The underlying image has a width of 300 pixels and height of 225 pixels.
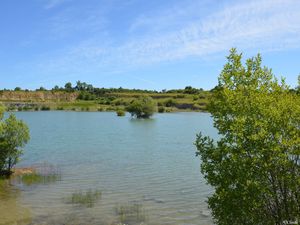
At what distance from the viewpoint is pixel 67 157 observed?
5012 cm

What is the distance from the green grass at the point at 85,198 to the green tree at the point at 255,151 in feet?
51.9

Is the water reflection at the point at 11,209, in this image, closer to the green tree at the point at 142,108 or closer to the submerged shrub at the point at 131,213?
the submerged shrub at the point at 131,213

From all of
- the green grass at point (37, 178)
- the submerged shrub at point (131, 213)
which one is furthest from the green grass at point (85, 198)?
the green grass at point (37, 178)

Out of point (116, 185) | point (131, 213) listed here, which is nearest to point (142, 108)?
point (116, 185)

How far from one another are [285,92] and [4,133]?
28.7 meters

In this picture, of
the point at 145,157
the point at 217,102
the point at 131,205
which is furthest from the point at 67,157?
the point at 217,102

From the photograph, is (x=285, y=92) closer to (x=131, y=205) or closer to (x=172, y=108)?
(x=131, y=205)

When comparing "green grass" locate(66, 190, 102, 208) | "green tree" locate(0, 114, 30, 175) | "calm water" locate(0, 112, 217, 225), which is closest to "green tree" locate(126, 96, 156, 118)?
"calm water" locate(0, 112, 217, 225)

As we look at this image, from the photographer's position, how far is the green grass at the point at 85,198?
27683 mm

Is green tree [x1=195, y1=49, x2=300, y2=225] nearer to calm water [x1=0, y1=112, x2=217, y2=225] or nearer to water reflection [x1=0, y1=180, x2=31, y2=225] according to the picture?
calm water [x1=0, y1=112, x2=217, y2=225]

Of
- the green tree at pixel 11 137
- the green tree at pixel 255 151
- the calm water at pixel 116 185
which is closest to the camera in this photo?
the green tree at pixel 255 151

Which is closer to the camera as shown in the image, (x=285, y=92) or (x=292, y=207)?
(x=292, y=207)

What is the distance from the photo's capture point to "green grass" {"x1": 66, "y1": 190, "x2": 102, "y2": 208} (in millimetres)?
27683

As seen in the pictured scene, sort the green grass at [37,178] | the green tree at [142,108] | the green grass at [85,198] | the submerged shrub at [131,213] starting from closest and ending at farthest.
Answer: the submerged shrub at [131,213]
the green grass at [85,198]
the green grass at [37,178]
the green tree at [142,108]
